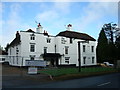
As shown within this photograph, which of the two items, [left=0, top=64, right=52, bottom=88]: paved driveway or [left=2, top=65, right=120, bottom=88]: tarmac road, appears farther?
[left=0, top=64, right=52, bottom=88]: paved driveway

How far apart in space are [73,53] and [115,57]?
416 inches

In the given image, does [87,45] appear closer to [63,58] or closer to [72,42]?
[72,42]

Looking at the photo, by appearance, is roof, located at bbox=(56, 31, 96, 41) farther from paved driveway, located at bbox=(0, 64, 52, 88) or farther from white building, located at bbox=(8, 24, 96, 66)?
paved driveway, located at bbox=(0, 64, 52, 88)

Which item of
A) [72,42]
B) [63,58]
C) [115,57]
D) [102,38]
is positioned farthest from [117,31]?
[63,58]

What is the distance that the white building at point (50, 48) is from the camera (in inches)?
1652

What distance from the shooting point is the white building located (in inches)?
1652

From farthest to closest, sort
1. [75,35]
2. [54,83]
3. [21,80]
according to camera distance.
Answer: [75,35] < [21,80] < [54,83]

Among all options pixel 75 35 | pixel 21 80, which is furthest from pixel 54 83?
pixel 75 35

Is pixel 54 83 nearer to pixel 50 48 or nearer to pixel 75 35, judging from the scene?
pixel 50 48

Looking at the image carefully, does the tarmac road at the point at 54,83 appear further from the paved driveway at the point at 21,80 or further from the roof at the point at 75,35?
the roof at the point at 75,35

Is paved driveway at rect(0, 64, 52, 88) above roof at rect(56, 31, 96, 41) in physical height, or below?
below


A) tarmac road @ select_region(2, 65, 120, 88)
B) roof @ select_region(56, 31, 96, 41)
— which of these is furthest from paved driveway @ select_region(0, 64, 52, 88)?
roof @ select_region(56, 31, 96, 41)

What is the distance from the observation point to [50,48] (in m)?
45.9

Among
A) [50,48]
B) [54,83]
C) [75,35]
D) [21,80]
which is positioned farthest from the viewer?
[75,35]
